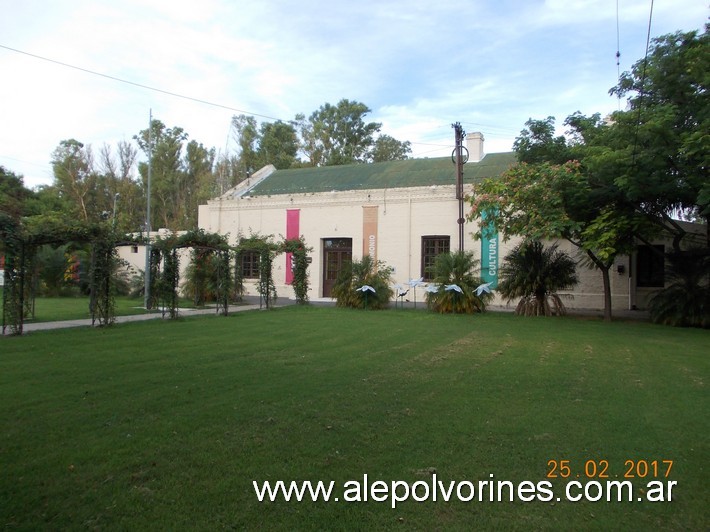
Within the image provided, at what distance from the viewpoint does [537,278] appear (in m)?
16.7

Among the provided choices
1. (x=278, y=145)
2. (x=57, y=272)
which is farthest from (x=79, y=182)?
(x=57, y=272)

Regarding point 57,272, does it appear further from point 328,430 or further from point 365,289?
point 328,430

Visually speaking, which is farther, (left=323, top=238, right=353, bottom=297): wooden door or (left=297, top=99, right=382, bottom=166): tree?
(left=297, top=99, right=382, bottom=166): tree

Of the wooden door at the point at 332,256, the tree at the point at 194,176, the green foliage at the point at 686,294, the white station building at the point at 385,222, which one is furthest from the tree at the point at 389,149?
the green foliage at the point at 686,294

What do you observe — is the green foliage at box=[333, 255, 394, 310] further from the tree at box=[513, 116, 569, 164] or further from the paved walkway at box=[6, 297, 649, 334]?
the tree at box=[513, 116, 569, 164]

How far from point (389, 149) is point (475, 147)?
22722mm

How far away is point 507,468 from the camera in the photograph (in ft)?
13.2

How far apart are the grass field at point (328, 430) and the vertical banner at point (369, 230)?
1389cm

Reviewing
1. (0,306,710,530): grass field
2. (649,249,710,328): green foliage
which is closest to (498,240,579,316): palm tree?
(649,249,710,328): green foliage

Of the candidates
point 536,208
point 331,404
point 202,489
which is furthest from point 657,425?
point 536,208

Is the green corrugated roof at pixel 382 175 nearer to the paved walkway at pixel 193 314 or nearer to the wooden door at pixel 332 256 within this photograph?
the wooden door at pixel 332 256

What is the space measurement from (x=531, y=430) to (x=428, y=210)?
17.8 metres

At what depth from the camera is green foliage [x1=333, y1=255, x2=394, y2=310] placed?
1844 centimetres

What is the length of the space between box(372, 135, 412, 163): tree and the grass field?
3888cm
